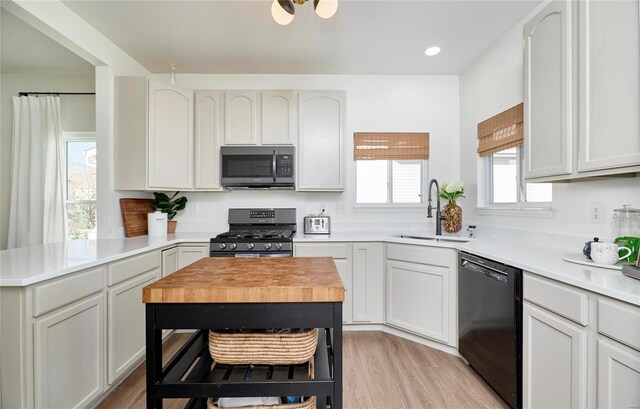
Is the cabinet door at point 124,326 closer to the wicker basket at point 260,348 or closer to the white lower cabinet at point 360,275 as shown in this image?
the wicker basket at point 260,348

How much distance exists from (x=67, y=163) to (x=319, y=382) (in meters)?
3.98

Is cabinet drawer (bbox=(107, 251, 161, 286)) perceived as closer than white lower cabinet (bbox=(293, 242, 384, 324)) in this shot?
Yes

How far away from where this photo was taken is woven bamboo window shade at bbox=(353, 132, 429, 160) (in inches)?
128

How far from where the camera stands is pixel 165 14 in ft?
7.22

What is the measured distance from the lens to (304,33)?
8.01 feet

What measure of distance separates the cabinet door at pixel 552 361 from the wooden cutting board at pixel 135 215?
3.20 metres

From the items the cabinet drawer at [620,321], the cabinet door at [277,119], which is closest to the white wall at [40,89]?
the cabinet door at [277,119]

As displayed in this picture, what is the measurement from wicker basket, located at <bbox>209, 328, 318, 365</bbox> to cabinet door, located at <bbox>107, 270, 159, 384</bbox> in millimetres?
1188

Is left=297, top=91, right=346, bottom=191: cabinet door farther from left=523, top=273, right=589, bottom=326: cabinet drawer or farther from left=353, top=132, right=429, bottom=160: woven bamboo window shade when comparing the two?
left=523, top=273, right=589, bottom=326: cabinet drawer

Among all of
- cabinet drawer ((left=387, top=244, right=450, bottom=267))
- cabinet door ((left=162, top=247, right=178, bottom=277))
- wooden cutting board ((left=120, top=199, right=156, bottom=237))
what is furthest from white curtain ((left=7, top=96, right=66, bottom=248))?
cabinet drawer ((left=387, top=244, right=450, bottom=267))

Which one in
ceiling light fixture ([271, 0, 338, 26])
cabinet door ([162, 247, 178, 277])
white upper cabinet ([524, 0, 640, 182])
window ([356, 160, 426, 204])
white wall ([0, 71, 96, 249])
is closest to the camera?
white upper cabinet ([524, 0, 640, 182])

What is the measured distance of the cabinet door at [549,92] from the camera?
1519 mm

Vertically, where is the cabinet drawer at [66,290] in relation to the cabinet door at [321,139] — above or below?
below

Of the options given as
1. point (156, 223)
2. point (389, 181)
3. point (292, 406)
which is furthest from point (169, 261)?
point (389, 181)
